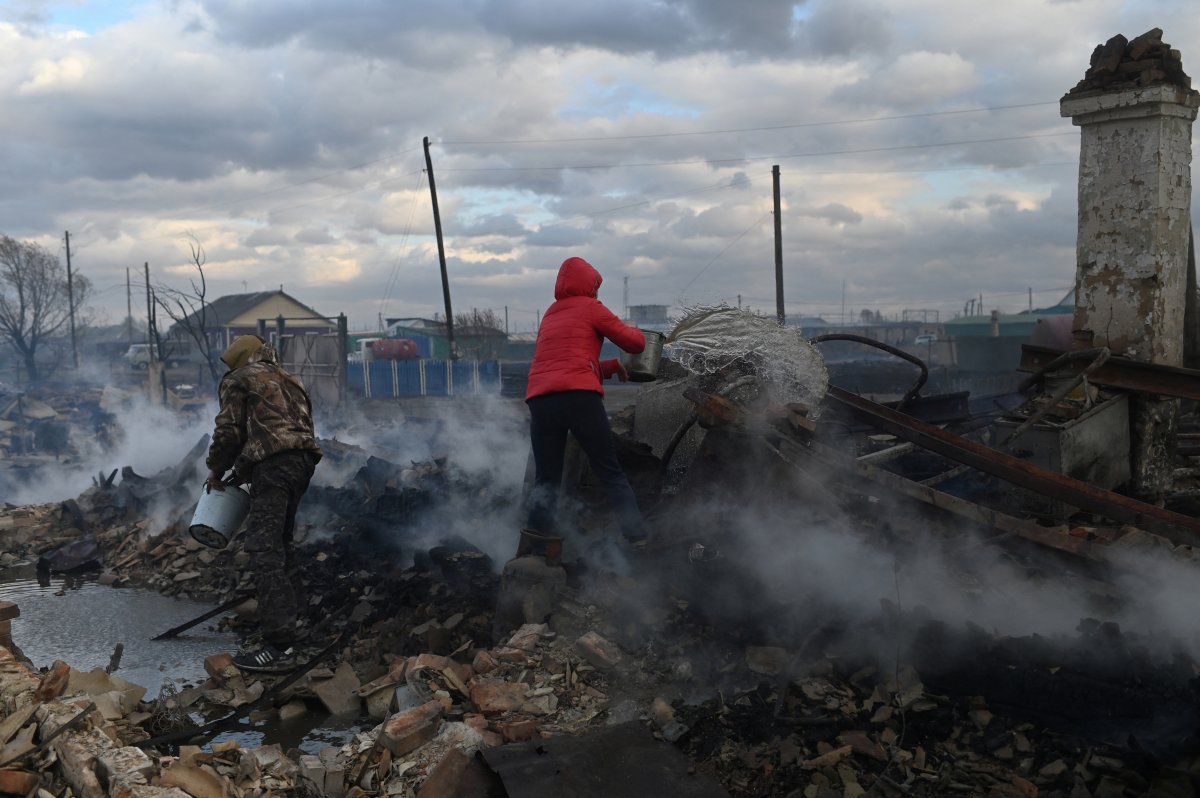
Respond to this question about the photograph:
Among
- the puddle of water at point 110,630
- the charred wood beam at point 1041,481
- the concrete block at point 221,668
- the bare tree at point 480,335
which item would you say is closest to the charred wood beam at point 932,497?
the charred wood beam at point 1041,481

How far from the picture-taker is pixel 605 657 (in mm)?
4328

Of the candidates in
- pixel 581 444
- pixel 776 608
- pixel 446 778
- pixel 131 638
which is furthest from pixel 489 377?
pixel 446 778

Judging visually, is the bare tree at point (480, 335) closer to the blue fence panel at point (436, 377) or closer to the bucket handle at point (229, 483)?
the blue fence panel at point (436, 377)

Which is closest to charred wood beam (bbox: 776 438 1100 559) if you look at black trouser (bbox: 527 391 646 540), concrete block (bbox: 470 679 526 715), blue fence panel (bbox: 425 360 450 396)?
black trouser (bbox: 527 391 646 540)

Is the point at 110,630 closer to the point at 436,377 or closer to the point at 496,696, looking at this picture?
the point at 496,696

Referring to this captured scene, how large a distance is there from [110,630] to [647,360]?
441cm

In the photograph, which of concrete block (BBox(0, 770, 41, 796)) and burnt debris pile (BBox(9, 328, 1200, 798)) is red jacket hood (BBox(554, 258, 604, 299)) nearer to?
burnt debris pile (BBox(9, 328, 1200, 798))

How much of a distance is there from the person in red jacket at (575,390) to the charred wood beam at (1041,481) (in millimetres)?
1635

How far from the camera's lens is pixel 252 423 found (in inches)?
217

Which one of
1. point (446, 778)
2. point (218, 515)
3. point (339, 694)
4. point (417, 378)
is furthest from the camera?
point (417, 378)

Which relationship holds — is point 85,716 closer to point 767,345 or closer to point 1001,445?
point 767,345

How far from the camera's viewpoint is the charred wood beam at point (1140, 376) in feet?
18.4

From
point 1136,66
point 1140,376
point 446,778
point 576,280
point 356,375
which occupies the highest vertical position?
point 1136,66

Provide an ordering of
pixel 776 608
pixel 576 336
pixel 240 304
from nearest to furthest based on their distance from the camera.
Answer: pixel 776 608, pixel 576 336, pixel 240 304
